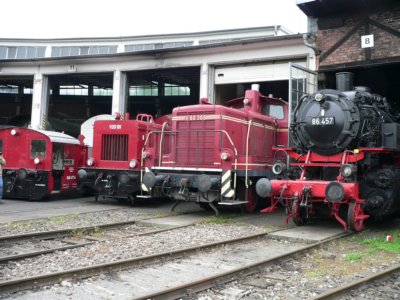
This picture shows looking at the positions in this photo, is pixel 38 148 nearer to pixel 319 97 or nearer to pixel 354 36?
pixel 319 97

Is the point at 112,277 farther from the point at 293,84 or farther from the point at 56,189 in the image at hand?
the point at 56,189

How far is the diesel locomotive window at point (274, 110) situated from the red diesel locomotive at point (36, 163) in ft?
22.4

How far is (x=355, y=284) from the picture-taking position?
490 cm

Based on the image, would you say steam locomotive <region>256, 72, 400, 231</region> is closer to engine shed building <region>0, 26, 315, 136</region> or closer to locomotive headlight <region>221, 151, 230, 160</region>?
locomotive headlight <region>221, 151, 230, 160</region>

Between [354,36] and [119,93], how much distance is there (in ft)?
33.5

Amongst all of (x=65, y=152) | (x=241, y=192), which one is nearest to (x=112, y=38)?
(x=65, y=152)

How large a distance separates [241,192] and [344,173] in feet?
10.2

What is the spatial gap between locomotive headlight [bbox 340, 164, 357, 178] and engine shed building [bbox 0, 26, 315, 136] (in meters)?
7.27

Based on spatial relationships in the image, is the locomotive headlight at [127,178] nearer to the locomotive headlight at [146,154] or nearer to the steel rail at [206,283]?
the locomotive headlight at [146,154]

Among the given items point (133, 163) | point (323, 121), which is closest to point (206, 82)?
point (133, 163)

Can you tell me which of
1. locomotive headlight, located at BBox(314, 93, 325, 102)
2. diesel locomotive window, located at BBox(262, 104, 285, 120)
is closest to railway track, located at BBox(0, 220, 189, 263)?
locomotive headlight, located at BBox(314, 93, 325, 102)

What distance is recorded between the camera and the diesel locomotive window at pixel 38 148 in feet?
45.6

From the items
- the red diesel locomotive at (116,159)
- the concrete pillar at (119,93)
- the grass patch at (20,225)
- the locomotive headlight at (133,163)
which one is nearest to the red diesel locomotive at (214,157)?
the locomotive headlight at (133,163)

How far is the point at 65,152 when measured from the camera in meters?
14.8
